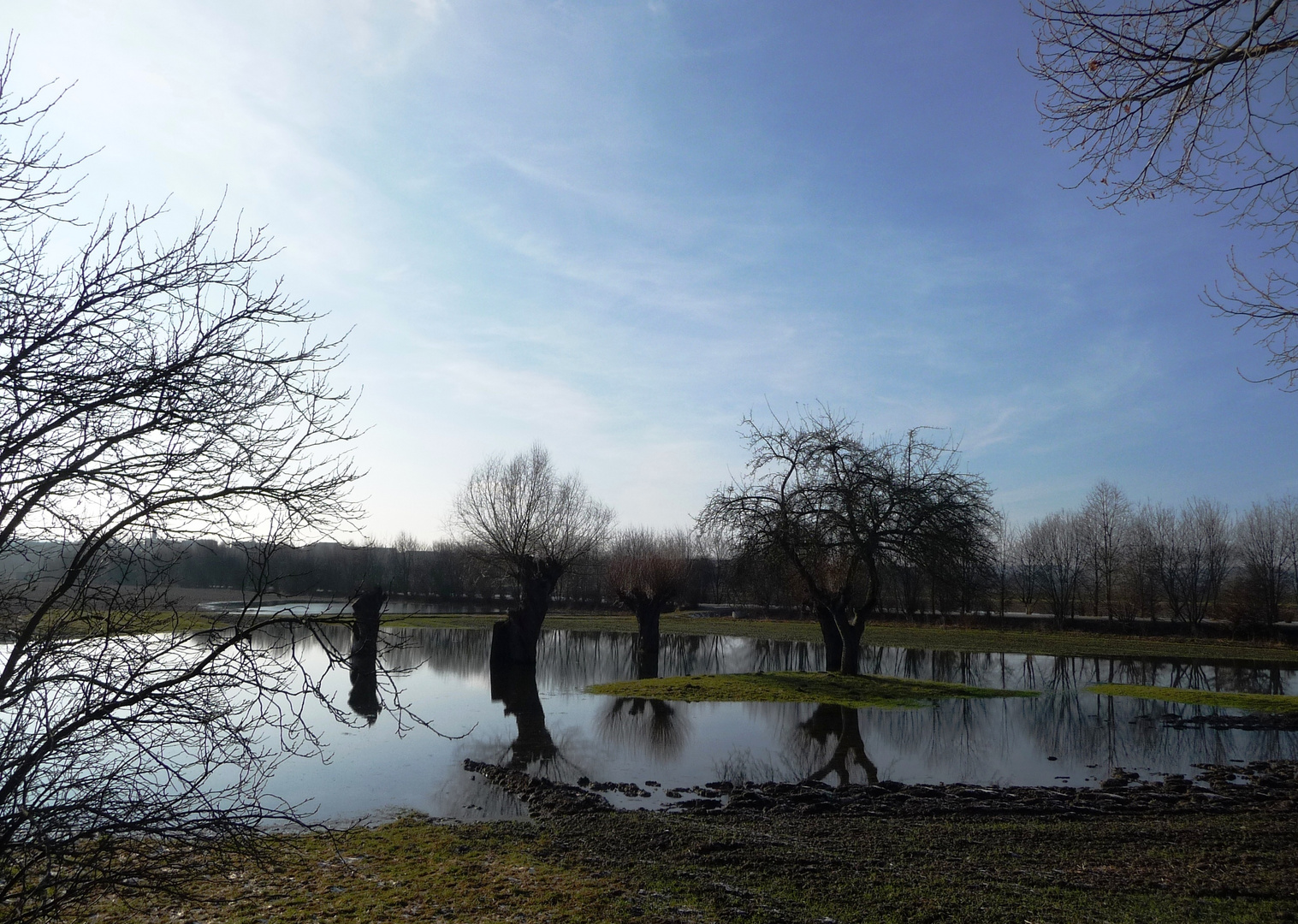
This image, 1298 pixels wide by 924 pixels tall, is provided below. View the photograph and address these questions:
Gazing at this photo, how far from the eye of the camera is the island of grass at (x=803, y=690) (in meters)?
18.8

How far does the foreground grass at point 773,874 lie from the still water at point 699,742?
1.48 meters

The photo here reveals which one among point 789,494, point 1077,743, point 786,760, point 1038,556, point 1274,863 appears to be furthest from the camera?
point 1038,556

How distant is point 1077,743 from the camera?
14625mm

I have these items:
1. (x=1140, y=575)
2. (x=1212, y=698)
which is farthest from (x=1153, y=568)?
(x=1212, y=698)

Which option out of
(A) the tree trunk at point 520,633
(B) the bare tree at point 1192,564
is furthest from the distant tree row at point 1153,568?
(A) the tree trunk at point 520,633

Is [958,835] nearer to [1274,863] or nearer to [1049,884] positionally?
[1049,884]

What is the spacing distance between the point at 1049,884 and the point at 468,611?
4918 cm

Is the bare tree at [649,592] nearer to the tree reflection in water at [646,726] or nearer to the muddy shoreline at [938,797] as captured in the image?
the tree reflection in water at [646,726]

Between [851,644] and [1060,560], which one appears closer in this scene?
[851,644]

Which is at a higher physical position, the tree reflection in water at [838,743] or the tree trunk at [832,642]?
the tree trunk at [832,642]

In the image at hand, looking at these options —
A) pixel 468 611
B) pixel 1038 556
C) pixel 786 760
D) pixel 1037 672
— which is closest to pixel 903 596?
pixel 1038 556

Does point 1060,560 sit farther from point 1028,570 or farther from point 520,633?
point 520,633

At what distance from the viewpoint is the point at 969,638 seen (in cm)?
3678

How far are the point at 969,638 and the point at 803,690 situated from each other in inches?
795
